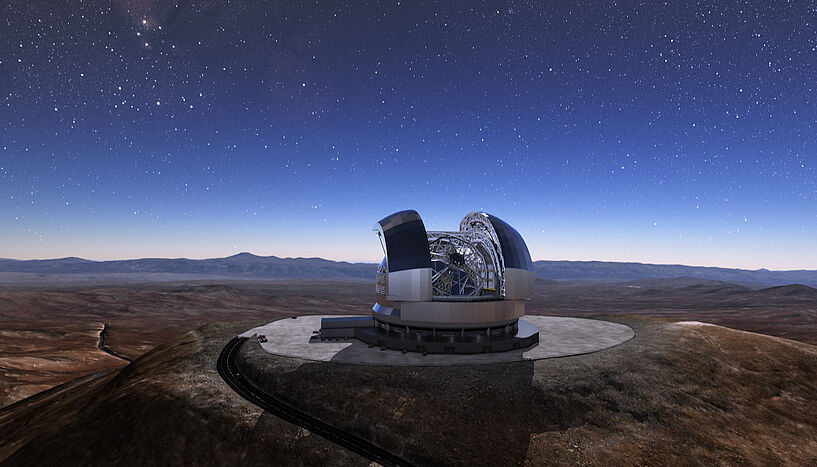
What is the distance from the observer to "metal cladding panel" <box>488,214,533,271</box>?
29.6 metres

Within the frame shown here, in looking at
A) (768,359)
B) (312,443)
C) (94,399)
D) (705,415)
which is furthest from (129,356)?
(768,359)

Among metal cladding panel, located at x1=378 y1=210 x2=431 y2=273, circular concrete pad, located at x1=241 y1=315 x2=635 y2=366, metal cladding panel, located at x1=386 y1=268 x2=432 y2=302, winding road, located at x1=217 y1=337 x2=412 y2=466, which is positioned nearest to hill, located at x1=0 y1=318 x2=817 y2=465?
winding road, located at x1=217 y1=337 x2=412 y2=466

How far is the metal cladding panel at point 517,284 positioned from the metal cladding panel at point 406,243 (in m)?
7.27

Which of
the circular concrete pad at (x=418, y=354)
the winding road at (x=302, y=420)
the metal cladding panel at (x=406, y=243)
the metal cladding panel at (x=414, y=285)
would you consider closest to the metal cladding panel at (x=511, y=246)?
the circular concrete pad at (x=418, y=354)

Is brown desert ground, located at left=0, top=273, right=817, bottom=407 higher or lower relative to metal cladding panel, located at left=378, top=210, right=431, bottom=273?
lower

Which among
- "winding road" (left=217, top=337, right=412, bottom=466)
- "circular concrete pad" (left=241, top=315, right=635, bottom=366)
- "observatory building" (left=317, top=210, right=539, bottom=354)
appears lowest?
"winding road" (left=217, top=337, right=412, bottom=466)

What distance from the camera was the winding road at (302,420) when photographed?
16.2 m

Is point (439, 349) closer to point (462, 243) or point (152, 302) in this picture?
point (462, 243)

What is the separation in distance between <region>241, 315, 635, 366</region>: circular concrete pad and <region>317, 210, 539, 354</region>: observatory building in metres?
1.03

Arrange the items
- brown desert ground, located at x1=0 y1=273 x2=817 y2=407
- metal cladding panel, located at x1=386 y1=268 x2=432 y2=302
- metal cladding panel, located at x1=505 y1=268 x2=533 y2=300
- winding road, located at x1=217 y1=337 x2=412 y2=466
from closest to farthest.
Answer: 1. winding road, located at x1=217 y1=337 x2=412 y2=466
2. metal cladding panel, located at x1=386 y1=268 x2=432 y2=302
3. metal cladding panel, located at x1=505 y1=268 x2=533 y2=300
4. brown desert ground, located at x1=0 y1=273 x2=817 y2=407

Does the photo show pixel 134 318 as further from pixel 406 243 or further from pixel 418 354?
pixel 418 354

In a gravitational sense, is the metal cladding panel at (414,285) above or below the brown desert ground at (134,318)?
above

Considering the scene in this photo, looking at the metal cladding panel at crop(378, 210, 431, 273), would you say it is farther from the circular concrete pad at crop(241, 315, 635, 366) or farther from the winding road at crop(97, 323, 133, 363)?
the winding road at crop(97, 323, 133, 363)

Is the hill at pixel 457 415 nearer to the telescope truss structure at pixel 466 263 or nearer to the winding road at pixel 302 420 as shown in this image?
the winding road at pixel 302 420
